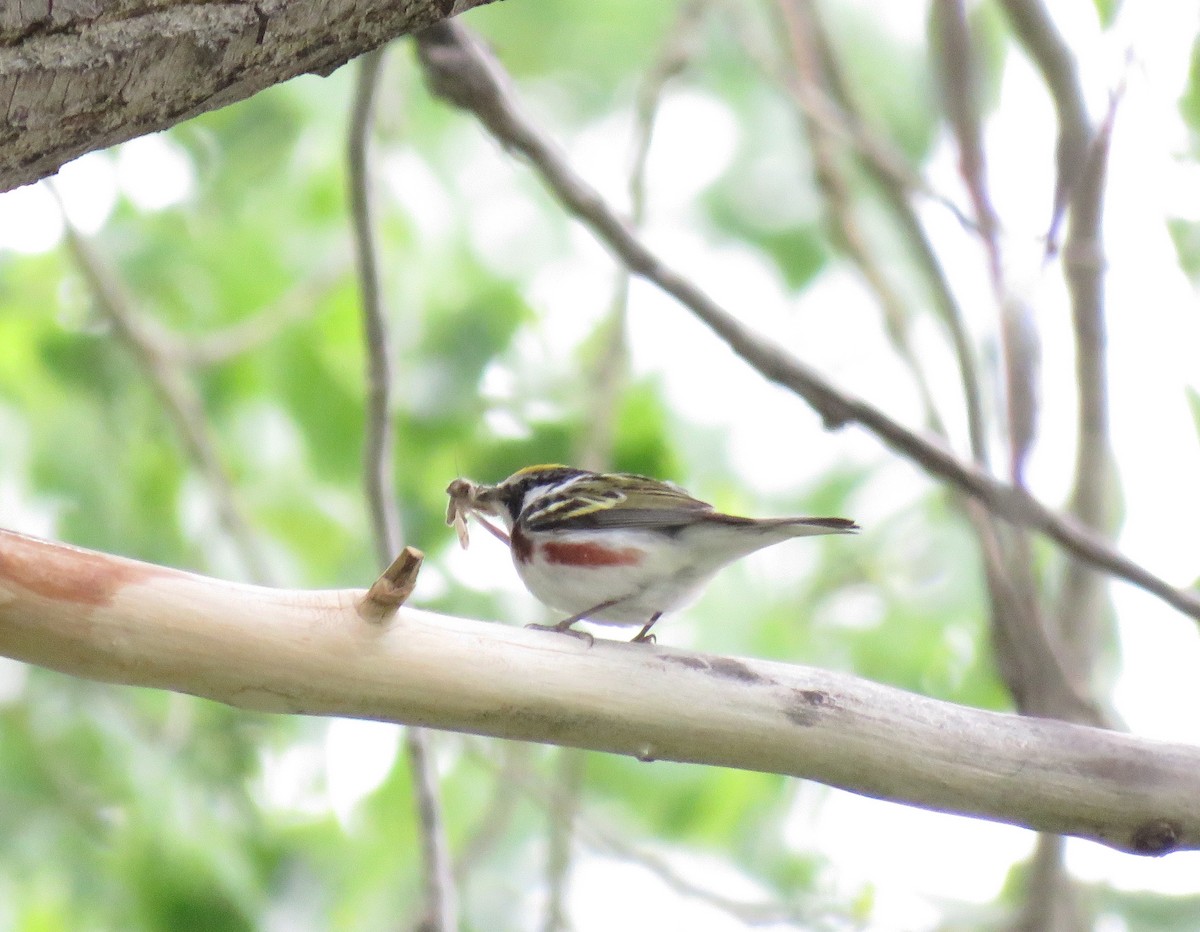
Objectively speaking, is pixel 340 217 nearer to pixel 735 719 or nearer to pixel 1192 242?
pixel 1192 242

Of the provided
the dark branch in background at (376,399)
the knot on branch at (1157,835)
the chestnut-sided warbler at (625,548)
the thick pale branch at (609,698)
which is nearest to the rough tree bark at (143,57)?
the thick pale branch at (609,698)

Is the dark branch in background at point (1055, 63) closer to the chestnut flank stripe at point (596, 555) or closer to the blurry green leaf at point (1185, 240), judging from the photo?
the blurry green leaf at point (1185, 240)

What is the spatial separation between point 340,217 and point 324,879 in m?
3.18

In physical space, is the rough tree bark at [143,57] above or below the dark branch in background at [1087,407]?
below

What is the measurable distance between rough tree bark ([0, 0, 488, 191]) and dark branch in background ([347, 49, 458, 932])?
1.61m

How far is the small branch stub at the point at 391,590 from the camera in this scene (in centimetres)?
235

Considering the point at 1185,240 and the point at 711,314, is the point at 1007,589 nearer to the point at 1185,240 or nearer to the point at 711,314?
the point at 711,314

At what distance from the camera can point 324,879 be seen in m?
5.06

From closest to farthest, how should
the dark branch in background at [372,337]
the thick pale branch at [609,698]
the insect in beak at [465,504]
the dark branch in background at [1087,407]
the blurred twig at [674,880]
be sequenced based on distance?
the thick pale branch at [609,698], the dark branch in background at [372,337], the insect in beak at [465,504], the dark branch in background at [1087,407], the blurred twig at [674,880]

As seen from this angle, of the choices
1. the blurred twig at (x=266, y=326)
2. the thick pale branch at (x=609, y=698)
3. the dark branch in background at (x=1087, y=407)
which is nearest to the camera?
the thick pale branch at (x=609, y=698)

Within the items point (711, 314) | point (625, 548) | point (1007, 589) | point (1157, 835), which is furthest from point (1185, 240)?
point (1157, 835)

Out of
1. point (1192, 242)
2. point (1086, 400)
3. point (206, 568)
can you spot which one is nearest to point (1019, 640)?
point (1086, 400)

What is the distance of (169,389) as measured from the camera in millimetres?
5191

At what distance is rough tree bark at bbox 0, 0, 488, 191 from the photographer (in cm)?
200
